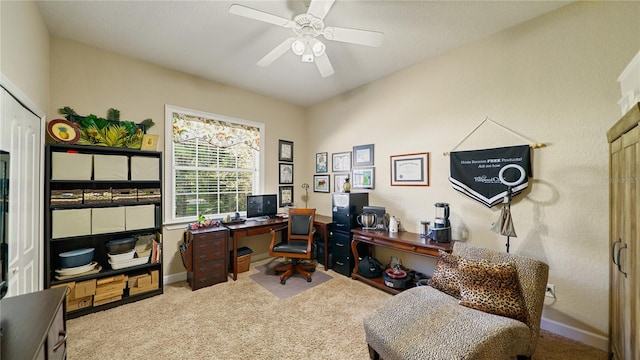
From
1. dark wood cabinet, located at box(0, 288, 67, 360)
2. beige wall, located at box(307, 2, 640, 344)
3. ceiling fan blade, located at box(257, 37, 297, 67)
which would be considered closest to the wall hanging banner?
beige wall, located at box(307, 2, 640, 344)

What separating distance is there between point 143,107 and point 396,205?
3.48 m

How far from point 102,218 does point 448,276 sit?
10.9ft

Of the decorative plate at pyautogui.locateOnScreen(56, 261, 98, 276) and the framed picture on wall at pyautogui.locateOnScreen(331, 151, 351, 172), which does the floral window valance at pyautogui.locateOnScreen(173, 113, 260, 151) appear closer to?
the framed picture on wall at pyautogui.locateOnScreen(331, 151, 351, 172)

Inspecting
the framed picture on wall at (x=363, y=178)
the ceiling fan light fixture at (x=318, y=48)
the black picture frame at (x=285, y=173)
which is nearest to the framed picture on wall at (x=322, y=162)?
the black picture frame at (x=285, y=173)

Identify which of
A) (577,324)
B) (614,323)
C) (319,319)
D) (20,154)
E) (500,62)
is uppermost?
(500,62)

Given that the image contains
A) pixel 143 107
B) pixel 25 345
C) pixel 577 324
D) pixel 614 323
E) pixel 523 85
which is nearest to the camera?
pixel 25 345

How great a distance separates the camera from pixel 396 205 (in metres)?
3.20

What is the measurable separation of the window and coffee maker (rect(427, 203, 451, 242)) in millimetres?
2730

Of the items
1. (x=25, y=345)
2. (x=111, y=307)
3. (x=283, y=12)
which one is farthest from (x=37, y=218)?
(x=283, y=12)

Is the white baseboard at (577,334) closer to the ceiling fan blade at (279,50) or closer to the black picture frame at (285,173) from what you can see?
the ceiling fan blade at (279,50)

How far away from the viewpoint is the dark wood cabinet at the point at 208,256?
2.83m

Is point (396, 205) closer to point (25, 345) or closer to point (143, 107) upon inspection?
point (25, 345)

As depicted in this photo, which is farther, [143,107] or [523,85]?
[143,107]

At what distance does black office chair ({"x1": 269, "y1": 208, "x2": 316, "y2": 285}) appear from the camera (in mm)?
3046
